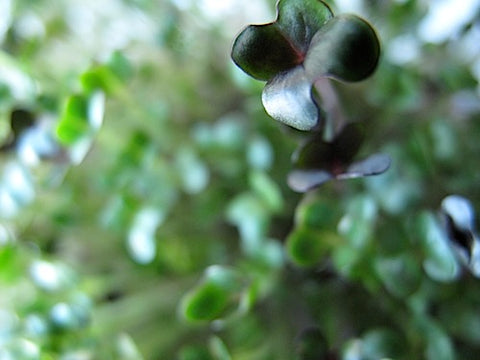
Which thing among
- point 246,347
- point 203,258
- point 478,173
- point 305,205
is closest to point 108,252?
point 203,258

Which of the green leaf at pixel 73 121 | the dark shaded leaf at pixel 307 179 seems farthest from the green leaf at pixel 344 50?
the green leaf at pixel 73 121

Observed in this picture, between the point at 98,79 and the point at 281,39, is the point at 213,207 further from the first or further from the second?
the point at 281,39

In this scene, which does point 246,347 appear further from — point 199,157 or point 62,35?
point 62,35

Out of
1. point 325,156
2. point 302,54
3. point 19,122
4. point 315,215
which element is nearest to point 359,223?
point 315,215

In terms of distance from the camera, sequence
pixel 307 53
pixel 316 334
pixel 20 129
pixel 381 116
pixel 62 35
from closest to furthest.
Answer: pixel 307 53
pixel 316 334
pixel 20 129
pixel 381 116
pixel 62 35

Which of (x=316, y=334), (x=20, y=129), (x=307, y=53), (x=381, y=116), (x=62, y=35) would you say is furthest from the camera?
(x=62, y=35)

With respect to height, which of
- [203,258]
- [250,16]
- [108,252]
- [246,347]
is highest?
[250,16]

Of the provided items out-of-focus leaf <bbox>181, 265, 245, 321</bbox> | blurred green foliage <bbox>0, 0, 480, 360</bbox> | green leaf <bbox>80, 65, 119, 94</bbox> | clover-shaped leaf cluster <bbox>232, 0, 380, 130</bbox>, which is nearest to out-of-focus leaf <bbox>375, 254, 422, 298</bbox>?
blurred green foliage <bbox>0, 0, 480, 360</bbox>
